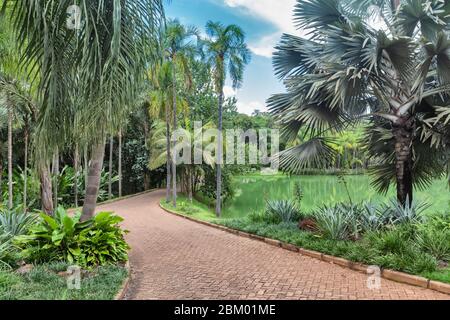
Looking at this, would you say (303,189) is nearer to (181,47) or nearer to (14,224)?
(181,47)

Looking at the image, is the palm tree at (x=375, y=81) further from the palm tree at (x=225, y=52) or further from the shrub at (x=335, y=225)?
the palm tree at (x=225, y=52)

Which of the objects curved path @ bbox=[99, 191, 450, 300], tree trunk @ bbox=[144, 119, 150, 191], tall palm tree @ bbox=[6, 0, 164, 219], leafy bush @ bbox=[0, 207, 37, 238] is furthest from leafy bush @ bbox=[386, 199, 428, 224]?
tree trunk @ bbox=[144, 119, 150, 191]

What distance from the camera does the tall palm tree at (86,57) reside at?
407cm

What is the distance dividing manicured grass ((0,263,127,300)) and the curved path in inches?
12.7

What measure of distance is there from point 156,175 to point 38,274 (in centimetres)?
2233

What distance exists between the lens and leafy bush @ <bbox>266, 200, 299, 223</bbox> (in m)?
9.34

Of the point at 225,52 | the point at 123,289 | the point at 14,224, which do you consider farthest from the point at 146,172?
the point at 123,289

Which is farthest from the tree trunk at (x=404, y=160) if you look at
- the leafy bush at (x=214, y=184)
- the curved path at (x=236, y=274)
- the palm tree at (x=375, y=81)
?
the leafy bush at (x=214, y=184)

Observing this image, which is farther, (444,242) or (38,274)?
(444,242)

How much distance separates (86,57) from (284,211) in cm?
675

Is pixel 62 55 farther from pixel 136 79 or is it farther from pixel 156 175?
pixel 156 175

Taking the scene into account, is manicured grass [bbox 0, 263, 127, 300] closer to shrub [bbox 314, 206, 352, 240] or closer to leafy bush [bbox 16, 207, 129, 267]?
leafy bush [bbox 16, 207, 129, 267]

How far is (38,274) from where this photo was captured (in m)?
4.70

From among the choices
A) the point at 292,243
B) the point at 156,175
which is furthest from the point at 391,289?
the point at 156,175
